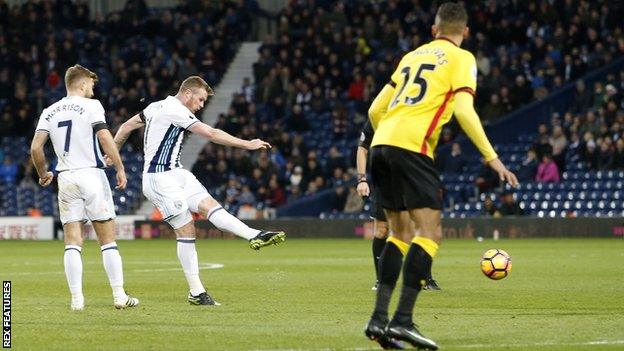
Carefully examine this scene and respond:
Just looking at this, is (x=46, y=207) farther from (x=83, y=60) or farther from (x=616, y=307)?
(x=616, y=307)

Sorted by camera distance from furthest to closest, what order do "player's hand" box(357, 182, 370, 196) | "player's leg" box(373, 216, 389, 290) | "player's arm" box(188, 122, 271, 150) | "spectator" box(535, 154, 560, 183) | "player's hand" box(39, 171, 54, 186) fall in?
"spectator" box(535, 154, 560, 183) < "player's leg" box(373, 216, 389, 290) < "player's hand" box(357, 182, 370, 196) < "player's hand" box(39, 171, 54, 186) < "player's arm" box(188, 122, 271, 150)

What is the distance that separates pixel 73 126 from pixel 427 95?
14.3 feet

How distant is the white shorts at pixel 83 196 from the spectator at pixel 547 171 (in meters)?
20.7

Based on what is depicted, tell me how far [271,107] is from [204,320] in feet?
91.1

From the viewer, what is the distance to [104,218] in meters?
12.3

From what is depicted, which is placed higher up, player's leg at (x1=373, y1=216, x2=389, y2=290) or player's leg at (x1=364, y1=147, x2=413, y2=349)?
player's leg at (x1=364, y1=147, x2=413, y2=349)

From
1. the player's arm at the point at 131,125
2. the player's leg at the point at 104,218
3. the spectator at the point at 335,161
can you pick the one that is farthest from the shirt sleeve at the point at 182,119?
the spectator at the point at 335,161

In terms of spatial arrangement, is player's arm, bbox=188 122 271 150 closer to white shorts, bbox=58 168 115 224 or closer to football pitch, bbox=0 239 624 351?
white shorts, bbox=58 168 115 224

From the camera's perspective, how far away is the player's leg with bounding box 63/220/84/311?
39.8ft

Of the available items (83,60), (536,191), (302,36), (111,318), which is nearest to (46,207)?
(83,60)

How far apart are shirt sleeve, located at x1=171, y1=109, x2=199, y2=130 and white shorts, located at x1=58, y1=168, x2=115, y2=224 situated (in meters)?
0.98

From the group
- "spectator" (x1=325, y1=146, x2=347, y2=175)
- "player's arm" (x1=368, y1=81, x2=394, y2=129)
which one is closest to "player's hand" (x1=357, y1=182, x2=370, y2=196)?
"player's arm" (x1=368, y1=81, x2=394, y2=129)

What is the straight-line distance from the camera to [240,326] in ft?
34.2

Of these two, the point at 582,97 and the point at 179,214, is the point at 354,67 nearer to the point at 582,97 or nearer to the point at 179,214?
the point at 582,97
